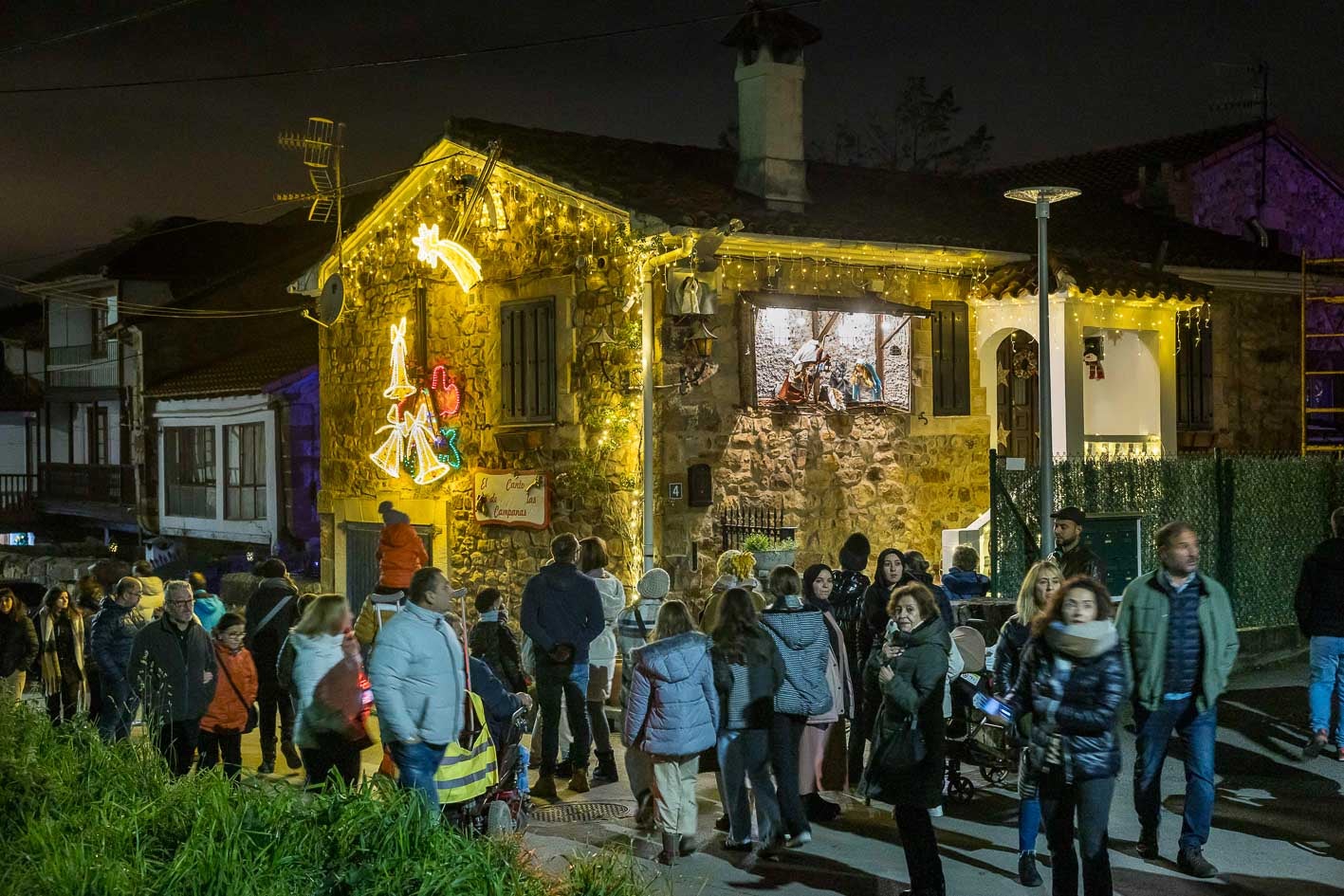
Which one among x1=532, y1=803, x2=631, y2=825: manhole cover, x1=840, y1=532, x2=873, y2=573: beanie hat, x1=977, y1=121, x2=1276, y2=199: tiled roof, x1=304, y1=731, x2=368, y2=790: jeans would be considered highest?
x1=977, y1=121, x2=1276, y2=199: tiled roof

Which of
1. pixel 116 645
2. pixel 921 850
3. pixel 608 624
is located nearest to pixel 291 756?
pixel 116 645

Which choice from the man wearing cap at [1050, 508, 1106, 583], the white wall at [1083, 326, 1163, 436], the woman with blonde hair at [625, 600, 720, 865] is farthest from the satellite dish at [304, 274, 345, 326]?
the woman with blonde hair at [625, 600, 720, 865]

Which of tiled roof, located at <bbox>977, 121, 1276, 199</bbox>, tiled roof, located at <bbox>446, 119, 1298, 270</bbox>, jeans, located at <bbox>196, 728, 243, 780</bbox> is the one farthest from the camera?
tiled roof, located at <bbox>977, 121, 1276, 199</bbox>

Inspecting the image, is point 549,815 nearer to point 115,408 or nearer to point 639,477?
point 639,477

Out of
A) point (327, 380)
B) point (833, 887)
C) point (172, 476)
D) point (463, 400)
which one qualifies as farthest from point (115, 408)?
point (833, 887)

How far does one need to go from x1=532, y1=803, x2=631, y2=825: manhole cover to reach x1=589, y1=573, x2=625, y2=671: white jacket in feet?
4.46

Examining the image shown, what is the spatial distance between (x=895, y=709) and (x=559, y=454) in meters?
9.17

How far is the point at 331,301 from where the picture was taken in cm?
1911

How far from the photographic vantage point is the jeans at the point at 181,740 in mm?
9141

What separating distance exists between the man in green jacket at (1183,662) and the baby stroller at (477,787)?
3552 mm

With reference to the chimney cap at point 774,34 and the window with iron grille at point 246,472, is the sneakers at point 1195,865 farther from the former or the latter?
the window with iron grille at point 246,472

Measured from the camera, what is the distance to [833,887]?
7508mm

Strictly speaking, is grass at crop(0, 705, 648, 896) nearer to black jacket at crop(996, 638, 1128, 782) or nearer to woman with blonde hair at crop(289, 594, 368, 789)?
woman with blonde hair at crop(289, 594, 368, 789)

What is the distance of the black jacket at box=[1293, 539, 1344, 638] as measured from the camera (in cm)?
1041
